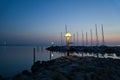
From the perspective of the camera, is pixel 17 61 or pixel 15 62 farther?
pixel 17 61

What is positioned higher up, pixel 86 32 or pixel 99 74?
pixel 86 32

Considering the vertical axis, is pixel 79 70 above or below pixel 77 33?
below

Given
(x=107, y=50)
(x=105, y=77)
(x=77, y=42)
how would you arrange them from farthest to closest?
(x=77, y=42), (x=107, y=50), (x=105, y=77)

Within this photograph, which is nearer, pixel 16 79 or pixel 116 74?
pixel 16 79

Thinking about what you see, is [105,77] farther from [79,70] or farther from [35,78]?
[35,78]

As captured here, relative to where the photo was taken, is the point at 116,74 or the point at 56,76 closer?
the point at 56,76

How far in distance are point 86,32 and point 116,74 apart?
2545 inches

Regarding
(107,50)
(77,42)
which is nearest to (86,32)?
(77,42)

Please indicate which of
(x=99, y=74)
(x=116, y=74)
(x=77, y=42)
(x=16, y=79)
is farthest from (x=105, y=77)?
(x=77, y=42)

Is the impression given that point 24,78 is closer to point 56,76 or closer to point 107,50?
point 56,76

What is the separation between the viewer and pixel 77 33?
79.9m

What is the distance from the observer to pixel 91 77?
34.3ft

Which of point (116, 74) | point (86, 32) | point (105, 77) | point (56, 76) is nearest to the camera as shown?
point (56, 76)

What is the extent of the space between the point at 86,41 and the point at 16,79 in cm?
6989
